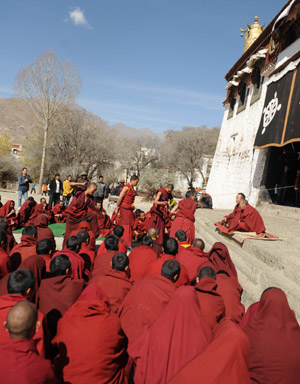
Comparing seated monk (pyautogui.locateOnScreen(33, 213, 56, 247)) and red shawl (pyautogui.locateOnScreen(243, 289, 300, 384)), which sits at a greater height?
red shawl (pyautogui.locateOnScreen(243, 289, 300, 384))

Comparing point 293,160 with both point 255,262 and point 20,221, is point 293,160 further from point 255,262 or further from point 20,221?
point 20,221

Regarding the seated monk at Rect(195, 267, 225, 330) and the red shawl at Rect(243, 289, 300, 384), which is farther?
the seated monk at Rect(195, 267, 225, 330)

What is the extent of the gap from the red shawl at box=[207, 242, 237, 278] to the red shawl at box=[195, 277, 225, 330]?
4.39 ft

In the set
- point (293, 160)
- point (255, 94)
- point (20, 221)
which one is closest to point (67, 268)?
point (20, 221)

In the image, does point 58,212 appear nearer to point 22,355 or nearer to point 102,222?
point 102,222

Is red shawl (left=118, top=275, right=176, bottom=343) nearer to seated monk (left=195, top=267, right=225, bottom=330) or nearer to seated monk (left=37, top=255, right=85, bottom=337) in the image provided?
seated monk (left=195, top=267, right=225, bottom=330)

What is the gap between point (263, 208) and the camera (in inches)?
448

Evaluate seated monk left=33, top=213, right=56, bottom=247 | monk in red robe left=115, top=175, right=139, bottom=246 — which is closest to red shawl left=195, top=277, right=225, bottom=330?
seated monk left=33, top=213, right=56, bottom=247

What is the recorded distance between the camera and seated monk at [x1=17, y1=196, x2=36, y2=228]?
8.24m

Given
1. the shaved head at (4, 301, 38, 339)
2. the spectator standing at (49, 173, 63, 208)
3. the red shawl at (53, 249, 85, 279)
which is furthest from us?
the spectator standing at (49, 173, 63, 208)

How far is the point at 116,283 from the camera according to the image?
3.25 meters

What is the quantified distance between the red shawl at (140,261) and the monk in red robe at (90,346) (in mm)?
1924

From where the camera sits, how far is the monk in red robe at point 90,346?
211 cm

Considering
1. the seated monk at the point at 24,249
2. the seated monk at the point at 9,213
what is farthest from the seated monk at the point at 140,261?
the seated monk at the point at 9,213
